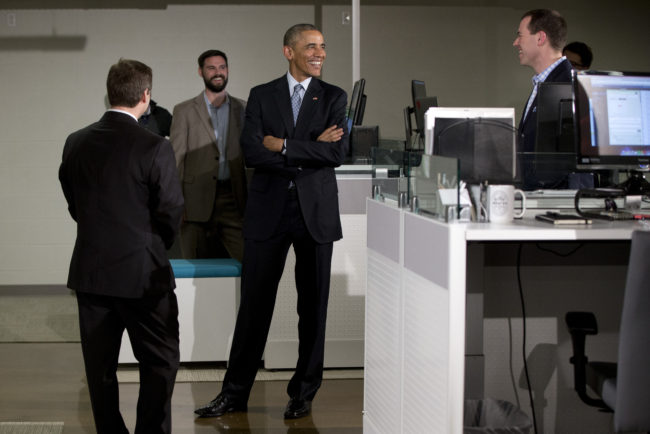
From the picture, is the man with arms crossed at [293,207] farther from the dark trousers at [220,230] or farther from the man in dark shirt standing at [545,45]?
the dark trousers at [220,230]

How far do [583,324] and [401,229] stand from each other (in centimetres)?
67

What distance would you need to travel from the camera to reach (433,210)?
8.99 ft

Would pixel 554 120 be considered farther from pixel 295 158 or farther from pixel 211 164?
pixel 211 164

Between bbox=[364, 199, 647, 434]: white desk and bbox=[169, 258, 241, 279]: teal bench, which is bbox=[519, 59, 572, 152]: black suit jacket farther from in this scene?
bbox=[169, 258, 241, 279]: teal bench

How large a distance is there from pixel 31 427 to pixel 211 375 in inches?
44.4

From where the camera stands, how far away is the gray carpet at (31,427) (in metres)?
3.82

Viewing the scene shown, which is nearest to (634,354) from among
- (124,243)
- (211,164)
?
(124,243)

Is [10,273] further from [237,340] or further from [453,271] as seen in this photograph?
[453,271]

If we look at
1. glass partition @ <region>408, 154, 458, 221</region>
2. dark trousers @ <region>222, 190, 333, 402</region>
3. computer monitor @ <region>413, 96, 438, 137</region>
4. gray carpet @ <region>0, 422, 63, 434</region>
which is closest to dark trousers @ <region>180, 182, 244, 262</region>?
computer monitor @ <region>413, 96, 438, 137</region>

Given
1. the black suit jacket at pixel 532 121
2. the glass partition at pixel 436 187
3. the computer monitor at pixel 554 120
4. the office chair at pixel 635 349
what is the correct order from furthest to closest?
the black suit jacket at pixel 532 121
the computer monitor at pixel 554 120
the glass partition at pixel 436 187
the office chair at pixel 635 349

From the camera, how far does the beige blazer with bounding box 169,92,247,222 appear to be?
532 cm

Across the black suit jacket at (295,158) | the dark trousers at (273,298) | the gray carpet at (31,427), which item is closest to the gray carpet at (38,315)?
the gray carpet at (31,427)

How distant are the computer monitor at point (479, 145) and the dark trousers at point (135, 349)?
44.5 inches

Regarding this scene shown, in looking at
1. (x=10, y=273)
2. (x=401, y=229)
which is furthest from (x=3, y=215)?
(x=401, y=229)
